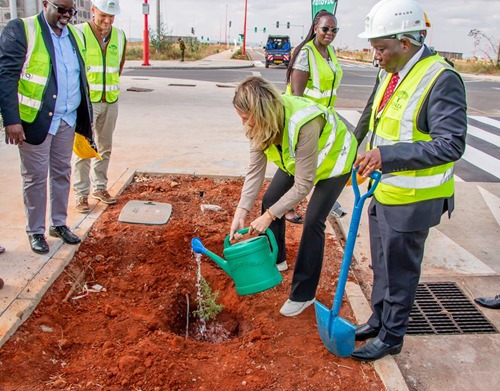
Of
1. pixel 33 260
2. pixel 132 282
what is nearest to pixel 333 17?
pixel 132 282

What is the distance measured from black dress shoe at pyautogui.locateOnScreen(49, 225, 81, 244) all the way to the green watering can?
1.46 meters

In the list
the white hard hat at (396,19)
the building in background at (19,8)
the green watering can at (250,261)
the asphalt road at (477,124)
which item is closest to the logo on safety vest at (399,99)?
the white hard hat at (396,19)

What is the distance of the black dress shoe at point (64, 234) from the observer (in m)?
4.08

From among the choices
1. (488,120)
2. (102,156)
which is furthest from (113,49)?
(488,120)

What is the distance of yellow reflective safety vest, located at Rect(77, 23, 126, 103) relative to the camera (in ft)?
15.5

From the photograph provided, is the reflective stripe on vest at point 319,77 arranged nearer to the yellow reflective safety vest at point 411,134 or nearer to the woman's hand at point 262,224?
the yellow reflective safety vest at point 411,134

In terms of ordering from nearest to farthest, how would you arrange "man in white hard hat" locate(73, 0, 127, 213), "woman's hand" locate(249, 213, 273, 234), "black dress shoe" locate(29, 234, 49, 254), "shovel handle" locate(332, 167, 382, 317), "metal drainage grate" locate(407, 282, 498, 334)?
"shovel handle" locate(332, 167, 382, 317)
"woman's hand" locate(249, 213, 273, 234)
"metal drainage grate" locate(407, 282, 498, 334)
"black dress shoe" locate(29, 234, 49, 254)
"man in white hard hat" locate(73, 0, 127, 213)

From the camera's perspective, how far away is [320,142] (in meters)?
3.02

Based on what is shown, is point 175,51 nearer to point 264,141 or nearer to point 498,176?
point 498,176

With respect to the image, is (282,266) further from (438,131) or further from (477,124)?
(477,124)

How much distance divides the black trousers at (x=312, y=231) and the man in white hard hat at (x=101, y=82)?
2200 mm

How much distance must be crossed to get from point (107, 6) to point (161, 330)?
9.59ft

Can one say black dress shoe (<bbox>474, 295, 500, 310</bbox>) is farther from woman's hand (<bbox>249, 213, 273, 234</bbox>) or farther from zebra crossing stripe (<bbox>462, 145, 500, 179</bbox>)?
zebra crossing stripe (<bbox>462, 145, 500, 179</bbox>)

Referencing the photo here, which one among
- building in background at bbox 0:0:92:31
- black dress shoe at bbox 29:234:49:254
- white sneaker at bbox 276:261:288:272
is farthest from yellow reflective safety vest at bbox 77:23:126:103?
white sneaker at bbox 276:261:288:272
